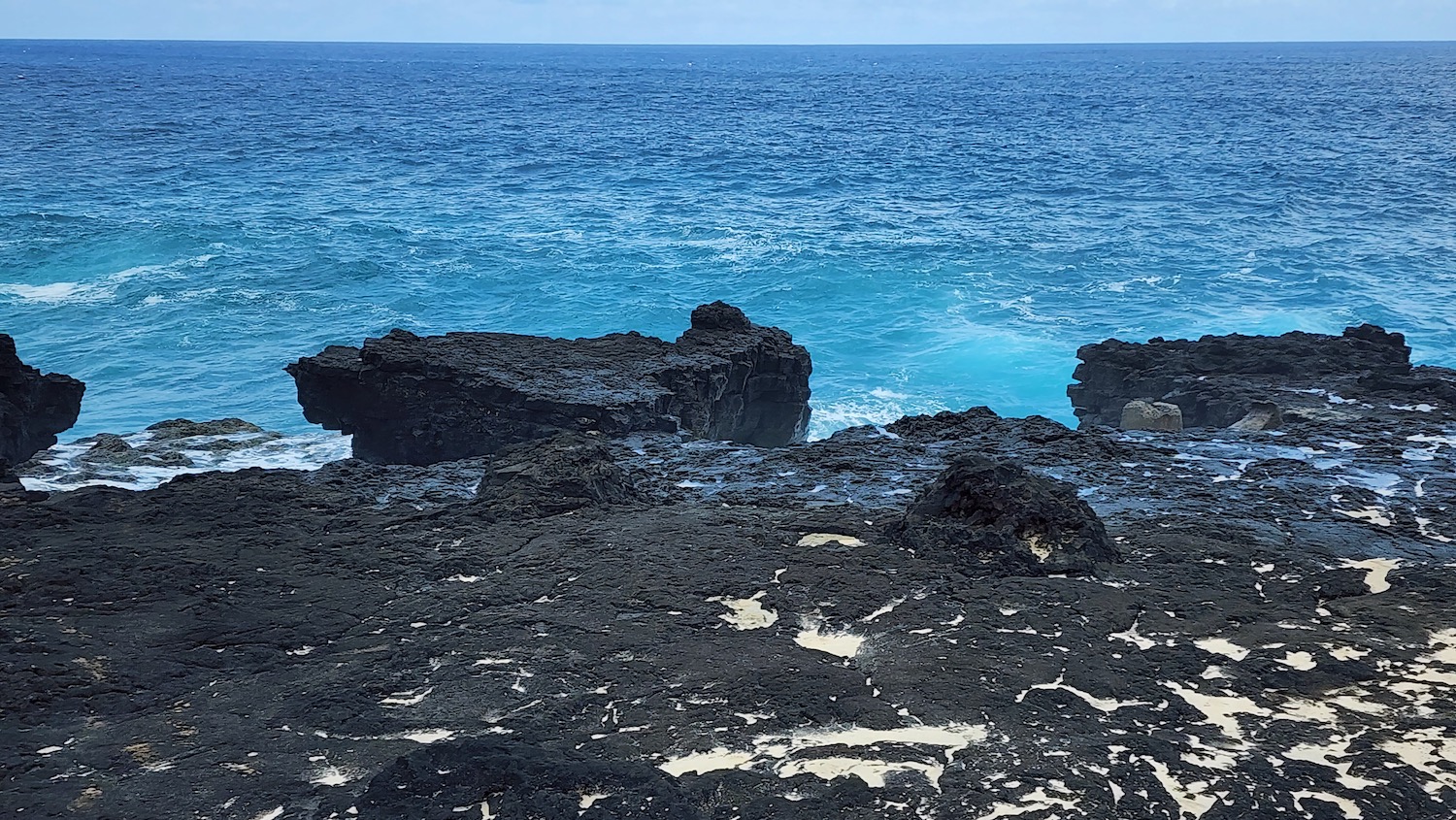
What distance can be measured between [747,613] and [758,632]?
0.25 m

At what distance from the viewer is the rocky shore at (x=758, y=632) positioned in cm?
528

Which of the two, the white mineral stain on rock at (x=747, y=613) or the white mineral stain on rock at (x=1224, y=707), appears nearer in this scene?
the white mineral stain on rock at (x=1224, y=707)

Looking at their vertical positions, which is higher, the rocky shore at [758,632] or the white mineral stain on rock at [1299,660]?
the white mineral stain on rock at [1299,660]

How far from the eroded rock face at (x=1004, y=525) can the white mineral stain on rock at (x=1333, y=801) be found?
7.81 feet

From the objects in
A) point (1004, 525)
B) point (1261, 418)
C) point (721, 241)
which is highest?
point (1004, 525)

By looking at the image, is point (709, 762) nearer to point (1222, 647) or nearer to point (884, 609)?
point (884, 609)

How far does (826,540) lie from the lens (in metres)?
8.12

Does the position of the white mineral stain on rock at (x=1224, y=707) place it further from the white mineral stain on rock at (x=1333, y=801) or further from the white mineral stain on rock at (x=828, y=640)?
the white mineral stain on rock at (x=828, y=640)

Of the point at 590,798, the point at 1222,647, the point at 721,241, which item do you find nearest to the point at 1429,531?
the point at 1222,647

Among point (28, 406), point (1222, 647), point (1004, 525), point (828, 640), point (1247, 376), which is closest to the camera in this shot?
point (1222, 647)

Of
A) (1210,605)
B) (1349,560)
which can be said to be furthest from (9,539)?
(1349,560)

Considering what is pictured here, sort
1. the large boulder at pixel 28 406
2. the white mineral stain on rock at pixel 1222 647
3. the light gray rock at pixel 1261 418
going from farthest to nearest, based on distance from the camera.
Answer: the light gray rock at pixel 1261 418, the large boulder at pixel 28 406, the white mineral stain on rock at pixel 1222 647

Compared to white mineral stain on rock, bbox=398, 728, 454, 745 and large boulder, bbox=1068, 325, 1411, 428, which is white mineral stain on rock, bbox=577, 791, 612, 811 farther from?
large boulder, bbox=1068, 325, 1411, 428

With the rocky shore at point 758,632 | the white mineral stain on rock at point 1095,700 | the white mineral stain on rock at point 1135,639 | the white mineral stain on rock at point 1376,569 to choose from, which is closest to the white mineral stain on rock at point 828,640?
the rocky shore at point 758,632
